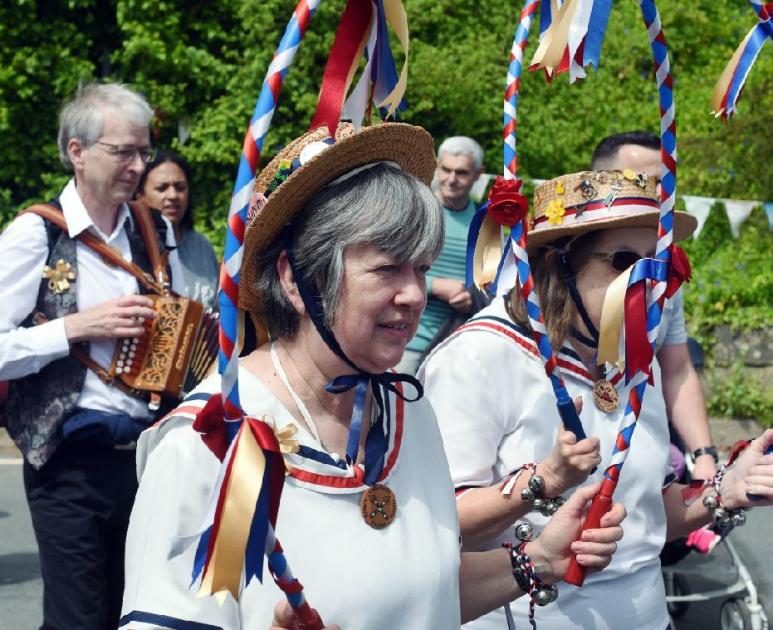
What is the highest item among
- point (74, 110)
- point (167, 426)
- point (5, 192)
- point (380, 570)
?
point (5, 192)

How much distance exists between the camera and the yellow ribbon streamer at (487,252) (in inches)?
120

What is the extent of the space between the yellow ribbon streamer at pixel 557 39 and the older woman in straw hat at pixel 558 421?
0.53 m

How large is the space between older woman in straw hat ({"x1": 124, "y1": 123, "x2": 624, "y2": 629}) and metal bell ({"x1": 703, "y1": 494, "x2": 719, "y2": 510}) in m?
0.97

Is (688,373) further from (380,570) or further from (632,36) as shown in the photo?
(632,36)

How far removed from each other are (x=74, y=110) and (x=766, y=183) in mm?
7282

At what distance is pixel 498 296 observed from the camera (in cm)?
304

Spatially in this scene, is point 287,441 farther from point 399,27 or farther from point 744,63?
point 744,63

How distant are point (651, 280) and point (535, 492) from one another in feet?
1.87

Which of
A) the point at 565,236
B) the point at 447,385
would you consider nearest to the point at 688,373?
the point at 565,236

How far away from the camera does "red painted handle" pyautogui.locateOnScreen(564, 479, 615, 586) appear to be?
8.59 feet

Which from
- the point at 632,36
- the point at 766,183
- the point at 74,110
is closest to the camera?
the point at 74,110

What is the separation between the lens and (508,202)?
286 cm

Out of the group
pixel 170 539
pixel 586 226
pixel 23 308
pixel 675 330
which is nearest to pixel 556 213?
pixel 586 226

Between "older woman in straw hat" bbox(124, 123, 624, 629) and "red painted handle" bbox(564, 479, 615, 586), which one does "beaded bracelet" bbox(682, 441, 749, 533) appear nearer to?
"red painted handle" bbox(564, 479, 615, 586)
